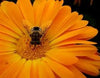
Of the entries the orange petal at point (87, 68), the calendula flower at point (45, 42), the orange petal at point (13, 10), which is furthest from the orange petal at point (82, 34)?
the orange petal at point (13, 10)

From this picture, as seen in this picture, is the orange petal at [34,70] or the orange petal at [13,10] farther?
the orange petal at [13,10]

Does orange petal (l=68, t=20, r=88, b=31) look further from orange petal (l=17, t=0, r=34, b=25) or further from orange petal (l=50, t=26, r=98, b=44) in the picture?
orange petal (l=17, t=0, r=34, b=25)

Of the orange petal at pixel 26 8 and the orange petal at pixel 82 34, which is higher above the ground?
the orange petal at pixel 26 8

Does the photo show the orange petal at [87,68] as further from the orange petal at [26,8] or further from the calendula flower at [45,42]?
the orange petal at [26,8]

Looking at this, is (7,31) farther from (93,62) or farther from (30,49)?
(93,62)

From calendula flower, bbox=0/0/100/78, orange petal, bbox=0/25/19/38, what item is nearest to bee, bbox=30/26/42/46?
calendula flower, bbox=0/0/100/78

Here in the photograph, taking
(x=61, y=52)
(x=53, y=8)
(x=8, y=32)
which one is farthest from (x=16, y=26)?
(x=61, y=52)

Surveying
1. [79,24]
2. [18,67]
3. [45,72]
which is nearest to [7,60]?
[18,67]
